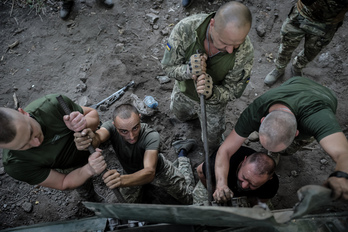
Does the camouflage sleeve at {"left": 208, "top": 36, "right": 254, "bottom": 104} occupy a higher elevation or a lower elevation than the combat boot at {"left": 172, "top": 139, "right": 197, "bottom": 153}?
higher

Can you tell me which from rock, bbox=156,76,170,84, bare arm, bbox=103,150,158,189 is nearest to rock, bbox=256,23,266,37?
rock, bbox=156,76,170,84

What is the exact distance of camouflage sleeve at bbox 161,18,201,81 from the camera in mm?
2553

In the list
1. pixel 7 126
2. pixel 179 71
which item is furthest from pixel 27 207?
pixel 179 71

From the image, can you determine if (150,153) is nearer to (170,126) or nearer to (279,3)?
(170,126)

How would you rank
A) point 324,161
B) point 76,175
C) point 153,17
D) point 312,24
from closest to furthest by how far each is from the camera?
point 76,175
point 312,24
point 324,161
point 153,17

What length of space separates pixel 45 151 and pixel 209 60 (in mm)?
1941

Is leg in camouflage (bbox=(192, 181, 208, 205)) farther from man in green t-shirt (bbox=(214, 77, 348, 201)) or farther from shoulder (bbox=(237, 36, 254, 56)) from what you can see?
shoulder (bbox=(237, 36, 254, 56))

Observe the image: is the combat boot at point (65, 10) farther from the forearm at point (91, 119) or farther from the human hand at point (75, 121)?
the human hand at point (75, 121)

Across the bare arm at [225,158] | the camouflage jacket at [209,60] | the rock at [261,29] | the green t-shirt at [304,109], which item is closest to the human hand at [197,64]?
the camouflage jacket at [209,60]

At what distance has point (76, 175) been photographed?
2266 mm

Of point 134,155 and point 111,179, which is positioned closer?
point 111,179

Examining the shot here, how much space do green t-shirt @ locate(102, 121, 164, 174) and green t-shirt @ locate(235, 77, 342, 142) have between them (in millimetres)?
926

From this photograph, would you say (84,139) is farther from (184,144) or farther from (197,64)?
(184,144)

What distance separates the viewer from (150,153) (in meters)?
2.42
